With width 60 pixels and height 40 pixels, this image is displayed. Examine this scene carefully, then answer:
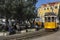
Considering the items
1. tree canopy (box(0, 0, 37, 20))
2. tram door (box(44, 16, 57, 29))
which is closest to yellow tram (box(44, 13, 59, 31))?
tram door (box(44, 16, 57, 29))

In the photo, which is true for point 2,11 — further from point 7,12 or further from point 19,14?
point 19,14

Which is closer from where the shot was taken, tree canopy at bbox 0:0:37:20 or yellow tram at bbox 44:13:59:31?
yellow tram at bbox 44:13:59:31

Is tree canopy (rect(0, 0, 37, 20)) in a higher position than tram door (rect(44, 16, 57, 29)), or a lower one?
higher

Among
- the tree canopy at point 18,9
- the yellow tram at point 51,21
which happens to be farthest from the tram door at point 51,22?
the tree canopy at point 18,9

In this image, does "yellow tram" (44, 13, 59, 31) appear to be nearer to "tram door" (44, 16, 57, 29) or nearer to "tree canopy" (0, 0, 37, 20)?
"tram door" (44, 16, 57, 29)

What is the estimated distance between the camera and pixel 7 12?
107ft

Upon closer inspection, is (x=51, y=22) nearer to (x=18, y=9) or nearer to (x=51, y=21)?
(x=51, y=21)

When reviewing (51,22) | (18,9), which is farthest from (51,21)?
(18,9)

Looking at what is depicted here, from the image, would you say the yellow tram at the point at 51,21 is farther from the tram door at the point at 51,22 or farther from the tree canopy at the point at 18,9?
the tree canopy at the point at 18,9

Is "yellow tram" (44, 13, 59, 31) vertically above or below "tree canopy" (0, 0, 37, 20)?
below

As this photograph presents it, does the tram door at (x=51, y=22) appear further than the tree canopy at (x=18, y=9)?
No

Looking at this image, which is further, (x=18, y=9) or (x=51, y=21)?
(x=18, y=9)

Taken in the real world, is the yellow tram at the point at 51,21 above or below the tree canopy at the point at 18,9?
below

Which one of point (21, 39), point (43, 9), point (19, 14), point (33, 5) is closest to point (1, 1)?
point (19, 14)
